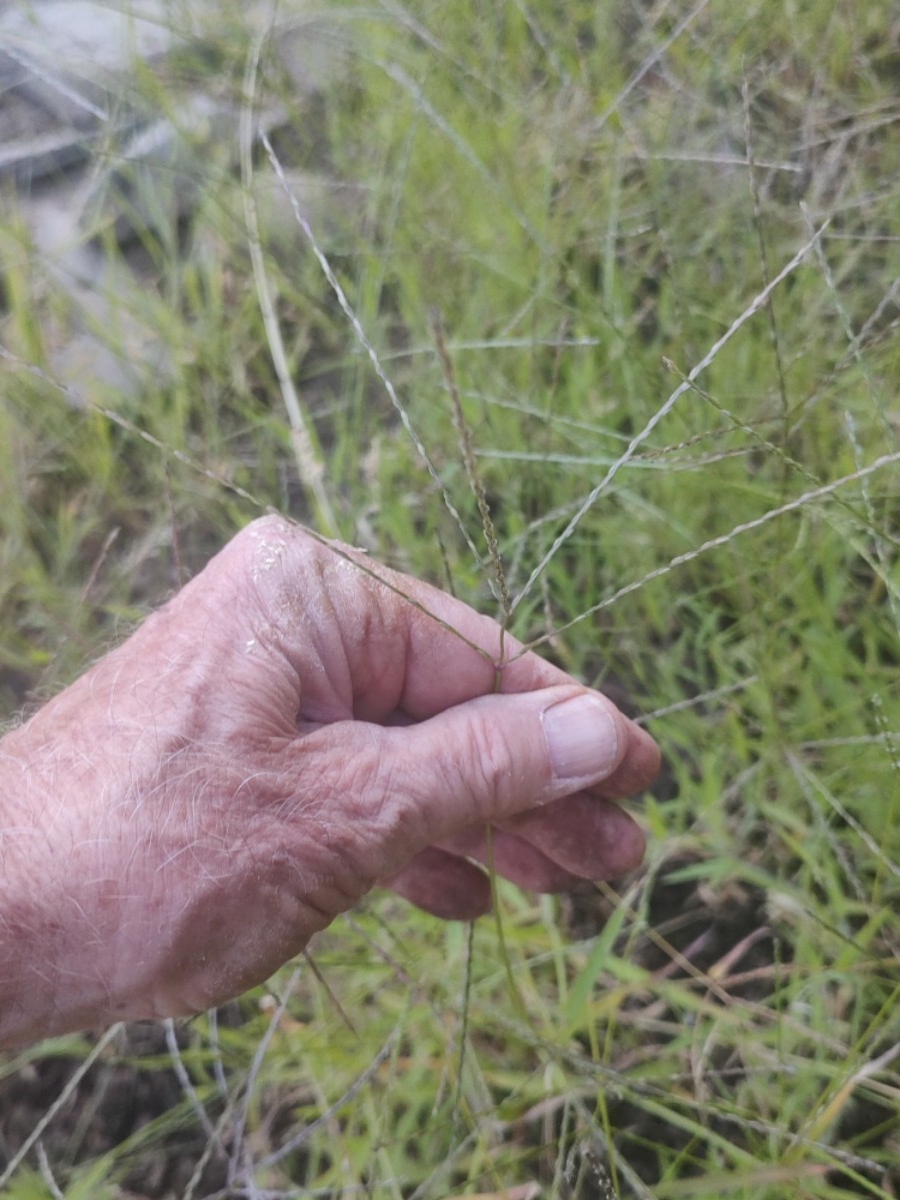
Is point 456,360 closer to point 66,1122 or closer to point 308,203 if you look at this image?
point 308,203

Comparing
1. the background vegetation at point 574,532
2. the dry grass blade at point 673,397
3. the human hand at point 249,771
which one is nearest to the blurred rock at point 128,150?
the background vegetation at point 574,532

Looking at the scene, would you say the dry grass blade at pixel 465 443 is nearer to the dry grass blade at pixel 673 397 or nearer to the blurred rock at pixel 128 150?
the dry grass blade at pixel 673 397

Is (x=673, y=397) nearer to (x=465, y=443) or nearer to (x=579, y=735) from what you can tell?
(x=465, y=443)

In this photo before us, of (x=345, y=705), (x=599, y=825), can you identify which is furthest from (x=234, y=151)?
(x=599, y=825)

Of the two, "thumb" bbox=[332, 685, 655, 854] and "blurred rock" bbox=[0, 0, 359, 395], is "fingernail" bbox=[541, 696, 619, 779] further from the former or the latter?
"blurred rock" bbox=[0, 0, 359, 395]

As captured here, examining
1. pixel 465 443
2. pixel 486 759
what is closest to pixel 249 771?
pixel 486 759

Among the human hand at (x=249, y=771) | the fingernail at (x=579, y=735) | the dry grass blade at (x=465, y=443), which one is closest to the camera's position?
the dry grass blade at (x=465, y=443)

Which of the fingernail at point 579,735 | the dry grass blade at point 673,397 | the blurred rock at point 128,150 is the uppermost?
the blurred rock at point 128,150

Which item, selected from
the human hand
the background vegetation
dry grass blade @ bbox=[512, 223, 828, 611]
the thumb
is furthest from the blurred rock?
dry grass blade @ bbox=[512, 223, 828, 611]
